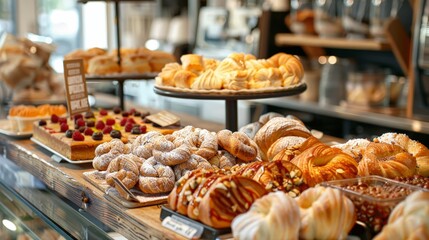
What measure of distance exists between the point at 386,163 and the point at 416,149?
0.22 m

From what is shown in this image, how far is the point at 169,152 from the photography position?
1.98 m

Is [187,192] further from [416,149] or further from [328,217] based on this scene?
[416,149]

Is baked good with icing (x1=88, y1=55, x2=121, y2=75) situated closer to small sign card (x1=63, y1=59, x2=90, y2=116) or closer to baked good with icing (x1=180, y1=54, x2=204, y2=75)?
small sign card (x1=63, y1=59, x2=90, y2=116)

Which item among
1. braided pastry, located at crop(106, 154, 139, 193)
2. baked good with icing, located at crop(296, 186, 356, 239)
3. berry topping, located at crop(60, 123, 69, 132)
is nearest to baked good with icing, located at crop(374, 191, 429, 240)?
baked good with icing, located at crop(296, 186, 356, 239)

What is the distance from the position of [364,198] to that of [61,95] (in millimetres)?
2785

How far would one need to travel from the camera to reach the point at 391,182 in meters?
1.67

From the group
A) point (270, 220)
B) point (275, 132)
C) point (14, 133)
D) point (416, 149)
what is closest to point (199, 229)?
point (270, 220)

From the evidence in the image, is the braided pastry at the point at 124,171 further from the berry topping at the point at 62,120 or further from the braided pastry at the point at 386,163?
the berry topping at the point at 62,120

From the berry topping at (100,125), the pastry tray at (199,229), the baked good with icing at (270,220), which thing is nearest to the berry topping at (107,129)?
the berry topping at (100,125)

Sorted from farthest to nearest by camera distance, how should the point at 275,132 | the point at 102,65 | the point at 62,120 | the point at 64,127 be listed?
the point at 102,65, the point at 62,120, the point at 64,127, the point at 275,132

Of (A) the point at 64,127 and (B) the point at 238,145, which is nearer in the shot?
(B) the point at 238,145

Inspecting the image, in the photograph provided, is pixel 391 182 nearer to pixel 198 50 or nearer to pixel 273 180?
pixel 273 180

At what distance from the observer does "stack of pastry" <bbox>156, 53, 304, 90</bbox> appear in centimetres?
256

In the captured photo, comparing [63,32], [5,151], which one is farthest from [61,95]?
[63,32]
